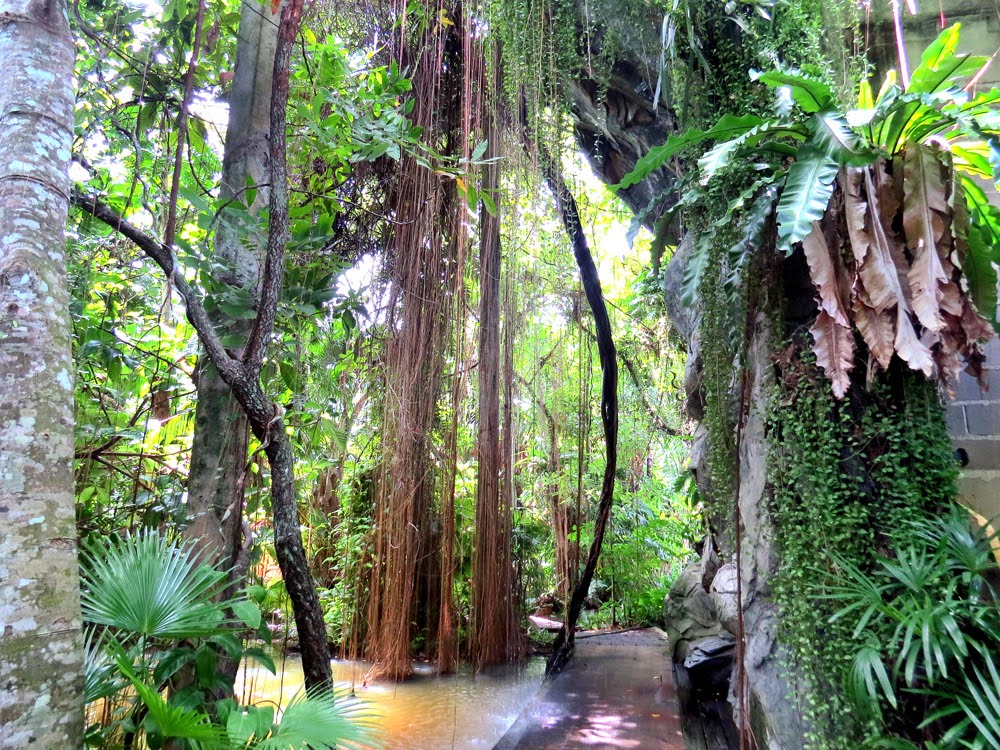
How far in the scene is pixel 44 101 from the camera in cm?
128

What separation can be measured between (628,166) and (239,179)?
2820mm

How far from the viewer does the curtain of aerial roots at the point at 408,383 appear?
3.22m

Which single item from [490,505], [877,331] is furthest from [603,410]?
[877,331]

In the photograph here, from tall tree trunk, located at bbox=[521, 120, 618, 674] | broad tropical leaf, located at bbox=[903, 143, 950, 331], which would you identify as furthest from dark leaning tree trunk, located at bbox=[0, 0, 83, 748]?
tall tree trunk, located at bbox=[521, 120, 618, 674]

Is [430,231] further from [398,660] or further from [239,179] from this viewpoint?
[398,660]

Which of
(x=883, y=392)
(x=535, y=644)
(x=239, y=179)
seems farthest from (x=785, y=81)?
(x=535, y=644)

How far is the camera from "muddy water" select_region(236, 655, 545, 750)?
260 cm

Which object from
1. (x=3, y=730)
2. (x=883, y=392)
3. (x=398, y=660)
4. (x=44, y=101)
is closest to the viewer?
(x=3, y=730)

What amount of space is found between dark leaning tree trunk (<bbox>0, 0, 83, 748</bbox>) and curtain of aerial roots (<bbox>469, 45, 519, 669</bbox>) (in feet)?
8.04

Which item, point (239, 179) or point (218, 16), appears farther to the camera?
point (218, 16)

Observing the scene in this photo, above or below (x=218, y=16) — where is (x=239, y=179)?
below

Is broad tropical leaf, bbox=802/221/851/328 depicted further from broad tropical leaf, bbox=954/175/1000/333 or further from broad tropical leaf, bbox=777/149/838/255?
broad tropical leaf, bbox=954/175/1000/333

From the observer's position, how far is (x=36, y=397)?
114 centimetres

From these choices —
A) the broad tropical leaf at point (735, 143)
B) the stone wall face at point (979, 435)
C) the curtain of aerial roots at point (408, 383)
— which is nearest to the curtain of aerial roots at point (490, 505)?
the curtain of aerial roots at point (408, 383)
